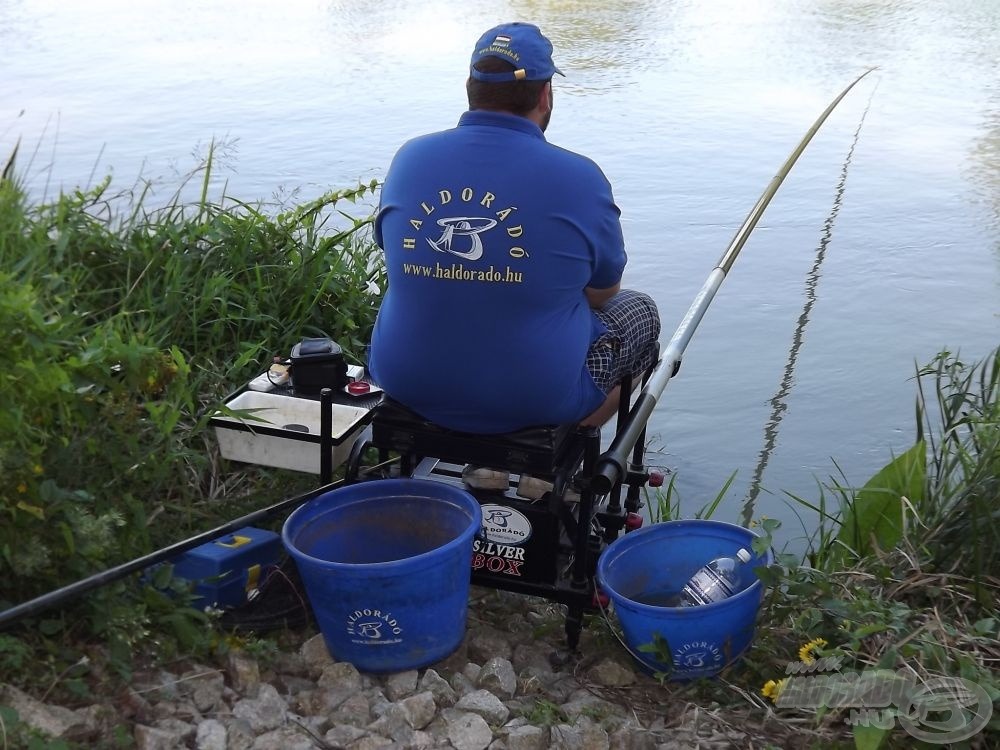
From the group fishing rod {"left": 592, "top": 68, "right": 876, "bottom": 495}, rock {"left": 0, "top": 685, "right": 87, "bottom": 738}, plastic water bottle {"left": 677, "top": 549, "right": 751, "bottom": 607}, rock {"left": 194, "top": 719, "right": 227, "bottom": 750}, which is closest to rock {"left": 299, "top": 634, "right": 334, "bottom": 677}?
rock {"left": 194, "top": 719, "right": 227, "bottom": 750}

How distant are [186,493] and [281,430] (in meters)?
0.28

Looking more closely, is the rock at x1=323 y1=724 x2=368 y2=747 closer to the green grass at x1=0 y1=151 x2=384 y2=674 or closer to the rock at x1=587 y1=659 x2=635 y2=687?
the green grass at x1=0 y1=151 x2=384 y2=674

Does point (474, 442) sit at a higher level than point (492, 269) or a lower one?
lower

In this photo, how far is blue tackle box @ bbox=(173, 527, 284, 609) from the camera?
2.63m

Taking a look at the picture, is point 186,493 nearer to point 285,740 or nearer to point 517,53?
point 285,740

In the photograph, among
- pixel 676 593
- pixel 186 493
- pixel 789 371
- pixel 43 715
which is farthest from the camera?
pixel 789 371

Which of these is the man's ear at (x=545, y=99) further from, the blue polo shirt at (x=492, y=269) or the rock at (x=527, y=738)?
the rock at (x=527, y=738)

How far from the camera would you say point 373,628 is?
2.46 m

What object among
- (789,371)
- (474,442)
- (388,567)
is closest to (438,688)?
(388,567)

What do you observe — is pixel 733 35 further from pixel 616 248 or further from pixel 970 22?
pixel 616 248

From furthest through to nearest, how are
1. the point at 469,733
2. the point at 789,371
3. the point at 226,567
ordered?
the point at 789,371 < the point at 226,567 < the point at 469,733

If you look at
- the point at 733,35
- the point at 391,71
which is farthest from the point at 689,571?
the point at 733,35

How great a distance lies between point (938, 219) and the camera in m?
6.45

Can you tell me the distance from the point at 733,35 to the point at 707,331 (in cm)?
666
